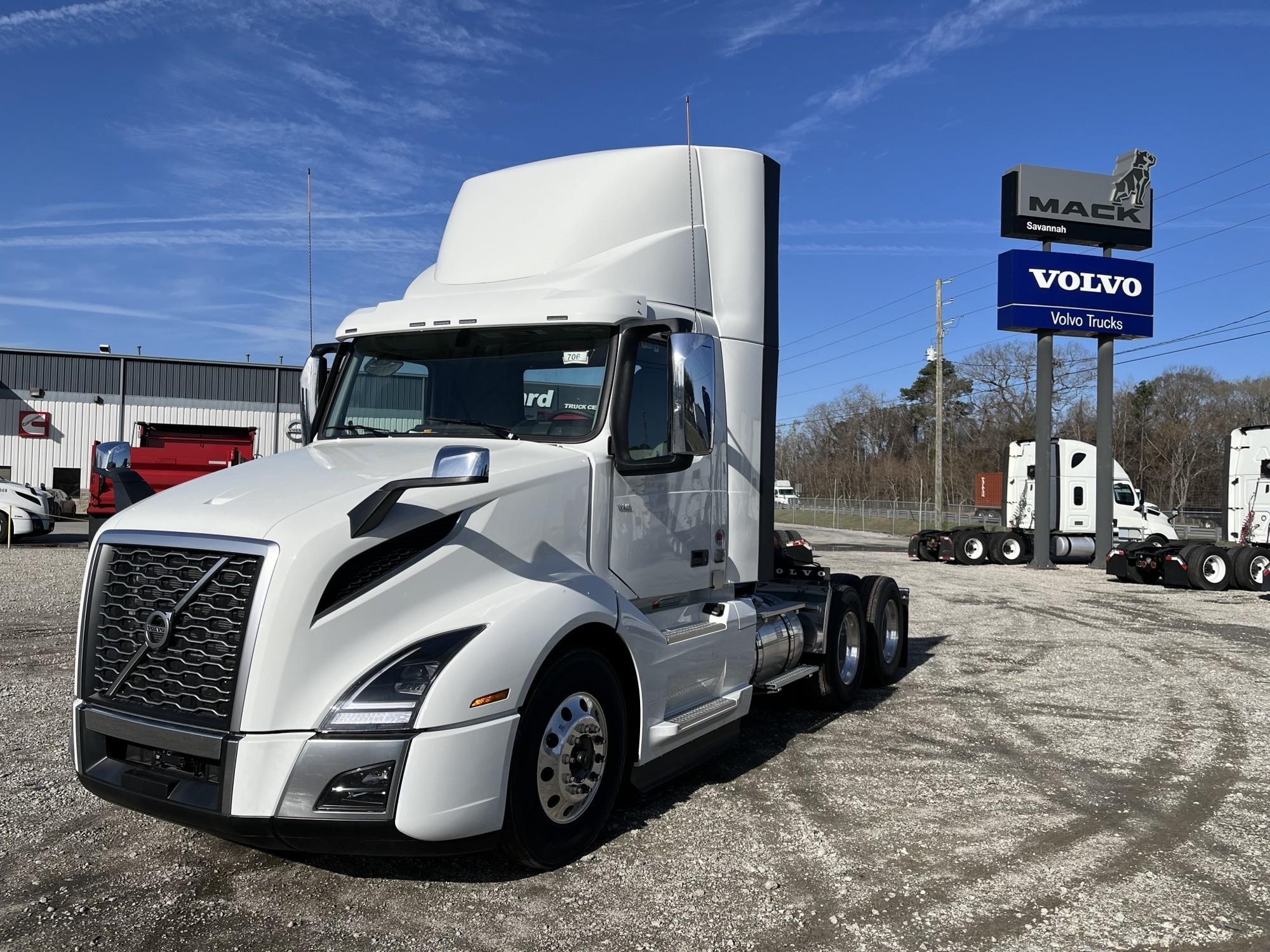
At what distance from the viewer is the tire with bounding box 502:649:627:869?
4301 mm

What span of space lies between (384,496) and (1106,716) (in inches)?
270

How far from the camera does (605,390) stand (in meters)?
5.12

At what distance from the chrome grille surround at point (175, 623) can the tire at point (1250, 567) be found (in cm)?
2257

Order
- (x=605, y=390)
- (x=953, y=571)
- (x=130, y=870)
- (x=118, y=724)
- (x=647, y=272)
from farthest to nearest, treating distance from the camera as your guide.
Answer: (x=953, y=571) < (x=647, y=272) < (x=605, y=390) < (x=130, y=870) < (x=118, y=724)

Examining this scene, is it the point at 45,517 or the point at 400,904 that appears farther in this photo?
the point at 45,517

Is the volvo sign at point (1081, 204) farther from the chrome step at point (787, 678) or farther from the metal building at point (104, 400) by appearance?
the metal building at point (104, 400)

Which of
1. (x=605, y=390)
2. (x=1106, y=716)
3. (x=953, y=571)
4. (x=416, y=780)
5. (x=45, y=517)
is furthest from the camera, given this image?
(x=953, y=571)

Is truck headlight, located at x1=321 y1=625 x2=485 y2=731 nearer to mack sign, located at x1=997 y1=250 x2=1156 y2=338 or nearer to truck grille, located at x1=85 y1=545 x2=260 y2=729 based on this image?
truck grille, located at x1=85 y1=545 x2=260 y2=729

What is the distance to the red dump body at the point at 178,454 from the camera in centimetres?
2258

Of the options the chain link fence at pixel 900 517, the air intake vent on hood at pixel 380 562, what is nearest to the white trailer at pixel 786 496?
the chain link fence at pixel 900 517

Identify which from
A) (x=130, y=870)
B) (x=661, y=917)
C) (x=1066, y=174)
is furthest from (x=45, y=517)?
(x=1066, y=174)

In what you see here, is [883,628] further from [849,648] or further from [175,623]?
[175,623]

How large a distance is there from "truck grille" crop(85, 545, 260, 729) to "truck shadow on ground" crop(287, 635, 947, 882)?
1170 millimetres

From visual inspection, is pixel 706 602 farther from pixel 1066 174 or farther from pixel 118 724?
pixel 1066 174
